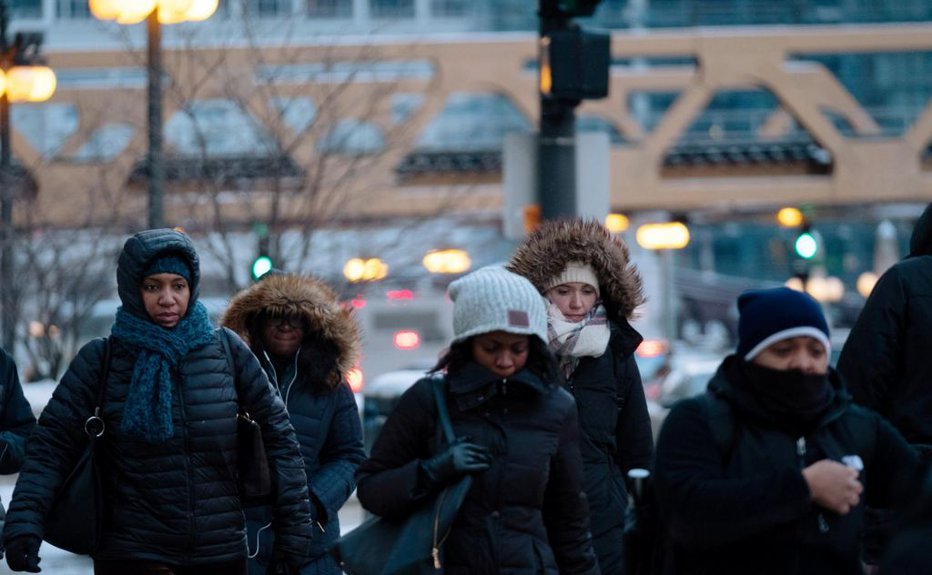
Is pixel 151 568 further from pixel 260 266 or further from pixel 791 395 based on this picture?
pixel 260 266

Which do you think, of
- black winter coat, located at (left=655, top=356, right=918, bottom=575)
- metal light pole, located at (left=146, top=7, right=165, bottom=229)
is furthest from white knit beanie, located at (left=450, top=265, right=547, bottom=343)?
metal light pole, located at (left=146, top=7, right=165, bottom=229)

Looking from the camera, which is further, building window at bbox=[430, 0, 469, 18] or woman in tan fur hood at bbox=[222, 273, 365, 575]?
building window at bbox=[430, 0, 469, 18]

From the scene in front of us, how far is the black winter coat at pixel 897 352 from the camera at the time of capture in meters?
6.25

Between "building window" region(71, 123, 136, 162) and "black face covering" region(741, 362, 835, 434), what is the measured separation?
2090 cm

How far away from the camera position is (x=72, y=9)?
→ 74938 mm

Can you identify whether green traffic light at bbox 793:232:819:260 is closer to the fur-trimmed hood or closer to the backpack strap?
the fur-trimmed hood

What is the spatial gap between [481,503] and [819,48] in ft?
109

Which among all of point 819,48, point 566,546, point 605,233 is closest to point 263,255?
point 605,233

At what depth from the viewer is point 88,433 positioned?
20.6 feet

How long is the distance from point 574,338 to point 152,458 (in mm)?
1646

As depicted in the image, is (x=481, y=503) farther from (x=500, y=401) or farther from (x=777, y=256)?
(x=777, y=256)

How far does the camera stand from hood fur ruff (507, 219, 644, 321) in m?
7.25

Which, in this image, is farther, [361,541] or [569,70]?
[569,70]

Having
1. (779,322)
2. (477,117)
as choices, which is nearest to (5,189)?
(779,322)
